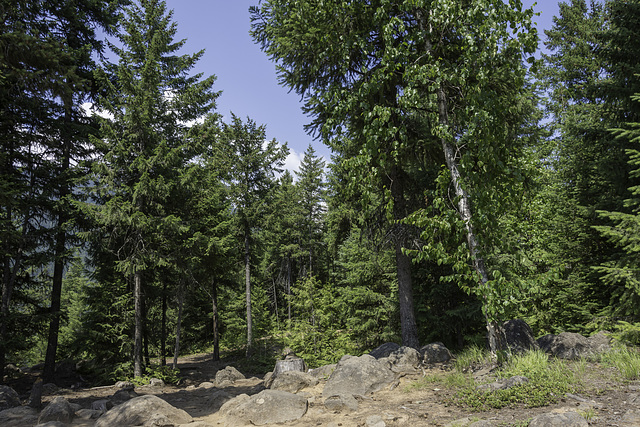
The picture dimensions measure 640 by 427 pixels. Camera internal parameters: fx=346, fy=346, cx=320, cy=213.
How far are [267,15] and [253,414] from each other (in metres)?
12.0

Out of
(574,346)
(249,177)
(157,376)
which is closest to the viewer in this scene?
(574,346)

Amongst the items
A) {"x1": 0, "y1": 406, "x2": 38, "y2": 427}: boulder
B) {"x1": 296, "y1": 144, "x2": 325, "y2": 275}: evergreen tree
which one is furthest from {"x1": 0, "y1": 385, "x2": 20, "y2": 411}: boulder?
{"x1": 296, "y1": 144, "x2": 325, "y2": 275}: evergreen tree

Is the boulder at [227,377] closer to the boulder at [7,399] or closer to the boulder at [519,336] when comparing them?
the boulder at [7,399]

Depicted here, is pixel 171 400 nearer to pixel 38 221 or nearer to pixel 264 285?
pixel 38 221

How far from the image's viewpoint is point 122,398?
8641 mm

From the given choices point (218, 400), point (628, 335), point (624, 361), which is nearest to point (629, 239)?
point (628, 335)

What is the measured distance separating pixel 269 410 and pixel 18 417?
200 inches

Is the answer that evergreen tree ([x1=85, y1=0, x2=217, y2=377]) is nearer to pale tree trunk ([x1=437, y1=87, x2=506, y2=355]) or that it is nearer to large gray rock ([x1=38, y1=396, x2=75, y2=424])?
large gray rock ([x1=38, y1=396, x2=75, y2=424])

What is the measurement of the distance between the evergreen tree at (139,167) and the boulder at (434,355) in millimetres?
9689

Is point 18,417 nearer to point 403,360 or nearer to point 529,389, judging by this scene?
point 403,360

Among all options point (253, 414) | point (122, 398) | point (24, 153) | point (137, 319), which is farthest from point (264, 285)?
point (253, 414)

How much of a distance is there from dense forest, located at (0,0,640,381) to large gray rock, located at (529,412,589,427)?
7.59ft

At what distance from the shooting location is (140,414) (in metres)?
6.07

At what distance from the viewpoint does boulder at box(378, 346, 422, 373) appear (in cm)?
773
